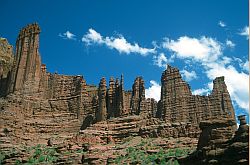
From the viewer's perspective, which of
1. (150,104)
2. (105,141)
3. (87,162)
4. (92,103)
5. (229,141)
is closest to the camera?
(229,141)

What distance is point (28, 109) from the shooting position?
77.6 metres

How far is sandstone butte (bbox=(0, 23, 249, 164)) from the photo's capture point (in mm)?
63719

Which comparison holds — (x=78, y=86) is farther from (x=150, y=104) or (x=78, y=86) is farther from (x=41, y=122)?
(x=150, y=104)

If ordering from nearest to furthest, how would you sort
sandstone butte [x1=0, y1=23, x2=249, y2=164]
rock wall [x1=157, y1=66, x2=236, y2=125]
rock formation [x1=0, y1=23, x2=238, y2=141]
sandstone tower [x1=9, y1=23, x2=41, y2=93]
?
sandstone butte [x1=0, y1=23, x2=249, y2=164] → rock wall [x1=157, y1=66, x2=236, y2=125] → rock formation [x1=0, y1=23, x2=238, y2=141] → sandstone tower [x1=9, y1=23, x2=41, y2=93]

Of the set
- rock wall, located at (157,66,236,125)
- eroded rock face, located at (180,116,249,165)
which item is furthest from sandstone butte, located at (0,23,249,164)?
eroded rock face, located at (180,116,249,165)

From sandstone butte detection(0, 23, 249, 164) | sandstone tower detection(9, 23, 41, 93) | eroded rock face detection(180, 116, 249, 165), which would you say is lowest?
eroded rock face detection(180, 116, 249, 165)

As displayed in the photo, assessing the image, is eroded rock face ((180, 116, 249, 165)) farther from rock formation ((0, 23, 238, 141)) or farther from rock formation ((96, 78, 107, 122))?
rock formation ((96, 78, 107, 122))

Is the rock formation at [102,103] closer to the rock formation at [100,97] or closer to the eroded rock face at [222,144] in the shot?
the rock formation at [100,97]

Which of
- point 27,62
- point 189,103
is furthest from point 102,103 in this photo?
point 27,62

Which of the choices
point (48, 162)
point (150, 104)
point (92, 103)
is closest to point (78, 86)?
point (92, 103)

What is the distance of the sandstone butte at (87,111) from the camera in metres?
63.7

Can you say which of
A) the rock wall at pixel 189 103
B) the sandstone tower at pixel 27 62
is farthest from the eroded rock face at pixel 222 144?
the sandstone tower at pixel 27 62

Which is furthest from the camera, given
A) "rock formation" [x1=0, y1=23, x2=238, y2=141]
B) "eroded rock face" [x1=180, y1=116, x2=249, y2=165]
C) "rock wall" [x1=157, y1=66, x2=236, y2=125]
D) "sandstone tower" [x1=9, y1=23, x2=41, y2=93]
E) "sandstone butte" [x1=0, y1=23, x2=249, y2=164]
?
"sandstone tower" [x1=9, y1=23, x2=41, y2=93]

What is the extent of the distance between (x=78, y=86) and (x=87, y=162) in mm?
31303
